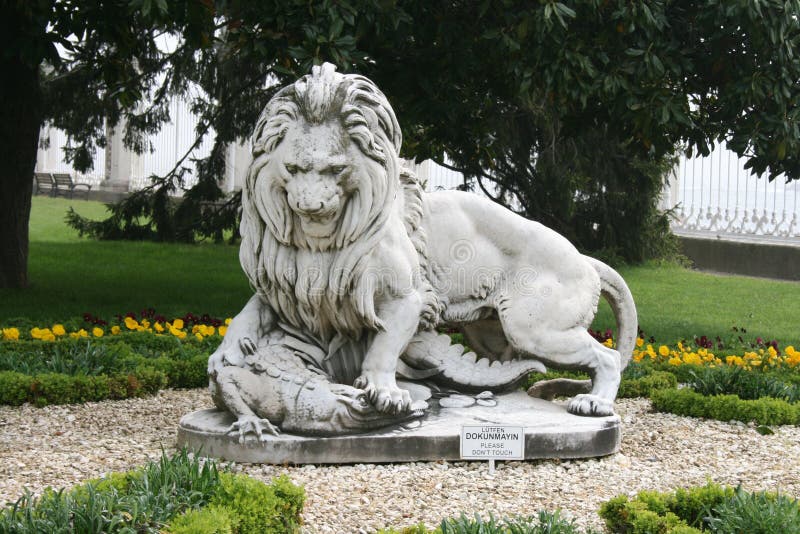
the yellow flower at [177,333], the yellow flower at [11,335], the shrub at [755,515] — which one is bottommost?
the yellow flower at [11,335]

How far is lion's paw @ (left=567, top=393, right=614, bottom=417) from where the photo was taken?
5.07 meters

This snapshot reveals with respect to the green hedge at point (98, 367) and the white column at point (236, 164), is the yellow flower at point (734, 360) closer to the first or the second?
the green hedge at point (98, 367)

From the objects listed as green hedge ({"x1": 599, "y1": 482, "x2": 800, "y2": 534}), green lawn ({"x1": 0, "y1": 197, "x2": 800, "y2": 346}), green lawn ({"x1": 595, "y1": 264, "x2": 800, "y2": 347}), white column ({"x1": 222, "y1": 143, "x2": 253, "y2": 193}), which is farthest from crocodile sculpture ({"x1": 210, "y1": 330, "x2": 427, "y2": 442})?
white column ({"x1": 222, "y1": 143, "x2": 253, "y2": 193})

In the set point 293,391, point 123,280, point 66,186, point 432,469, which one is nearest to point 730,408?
point 432,469

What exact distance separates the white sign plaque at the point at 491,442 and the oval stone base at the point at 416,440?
0.10m

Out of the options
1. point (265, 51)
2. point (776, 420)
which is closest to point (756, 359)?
point (776, 420)

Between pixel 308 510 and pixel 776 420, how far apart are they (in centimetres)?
300

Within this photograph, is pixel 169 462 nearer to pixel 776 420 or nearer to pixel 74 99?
pixel 776 420

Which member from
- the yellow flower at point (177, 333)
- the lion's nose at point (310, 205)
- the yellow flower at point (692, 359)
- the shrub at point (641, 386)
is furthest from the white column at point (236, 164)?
the lion's nose at point (310, 205)

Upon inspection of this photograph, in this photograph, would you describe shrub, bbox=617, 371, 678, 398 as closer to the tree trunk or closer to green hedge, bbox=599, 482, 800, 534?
green hedge, bbox=599, 482, 800, 534

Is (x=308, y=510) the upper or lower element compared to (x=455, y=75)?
lower

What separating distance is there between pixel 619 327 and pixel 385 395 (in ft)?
5.80

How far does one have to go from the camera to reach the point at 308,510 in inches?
157

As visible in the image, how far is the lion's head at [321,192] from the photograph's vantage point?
4543 mm
